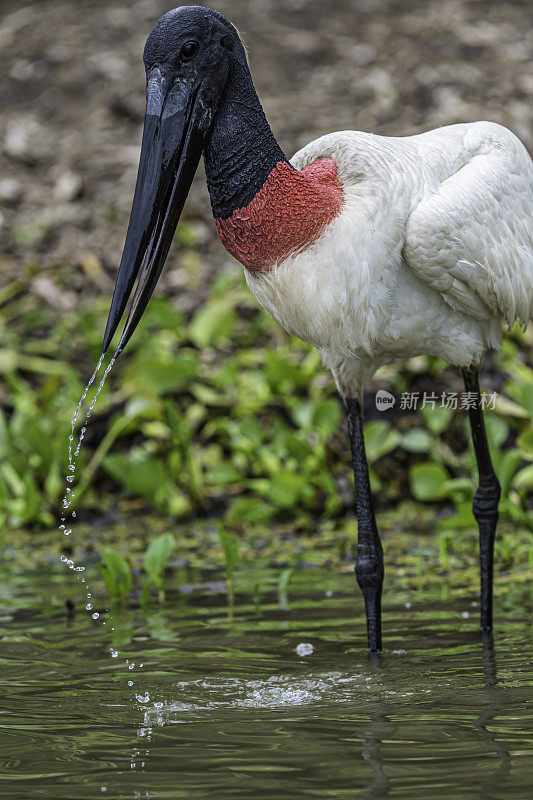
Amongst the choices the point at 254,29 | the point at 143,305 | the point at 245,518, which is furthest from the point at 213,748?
the point at 254,29

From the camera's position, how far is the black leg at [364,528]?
4.22 meters

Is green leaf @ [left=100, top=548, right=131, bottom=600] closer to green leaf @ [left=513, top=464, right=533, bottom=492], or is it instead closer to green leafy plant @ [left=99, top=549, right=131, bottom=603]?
green leafy plant @ [left=99, top=549, right=131, bottom=603]

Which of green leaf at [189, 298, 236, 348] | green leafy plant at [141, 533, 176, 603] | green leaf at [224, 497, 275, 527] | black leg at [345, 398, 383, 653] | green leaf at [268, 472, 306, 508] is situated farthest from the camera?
green leaf at [189, 298, 236, 348]

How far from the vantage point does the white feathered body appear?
3.71m

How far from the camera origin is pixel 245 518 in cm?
598

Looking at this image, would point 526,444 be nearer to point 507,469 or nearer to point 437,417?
point 507,469

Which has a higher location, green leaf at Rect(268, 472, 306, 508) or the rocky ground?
the rocky ground

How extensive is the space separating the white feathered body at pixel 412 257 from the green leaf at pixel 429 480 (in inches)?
63.3

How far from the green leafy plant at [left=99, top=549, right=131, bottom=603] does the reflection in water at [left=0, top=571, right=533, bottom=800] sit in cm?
13

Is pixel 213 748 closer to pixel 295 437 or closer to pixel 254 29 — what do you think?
pixel 295 437

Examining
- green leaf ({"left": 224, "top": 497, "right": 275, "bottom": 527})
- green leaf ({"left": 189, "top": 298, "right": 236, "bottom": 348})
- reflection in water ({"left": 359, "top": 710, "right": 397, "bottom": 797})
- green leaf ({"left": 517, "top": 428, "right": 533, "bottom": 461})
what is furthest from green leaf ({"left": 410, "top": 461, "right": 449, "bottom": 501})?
reflection in water ({"left": 359, "top": 710, "right": 397, "bottom": 797})

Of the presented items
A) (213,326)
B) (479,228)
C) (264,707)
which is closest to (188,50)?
(479,228)

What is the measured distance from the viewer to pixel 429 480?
5.92 m

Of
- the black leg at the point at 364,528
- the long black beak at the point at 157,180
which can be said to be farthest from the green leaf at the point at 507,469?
the long black beak at the point at 157,180
